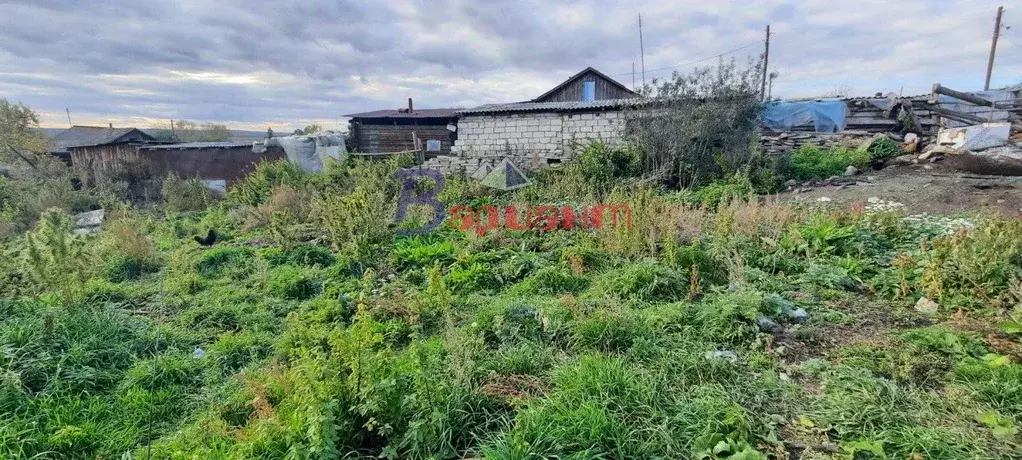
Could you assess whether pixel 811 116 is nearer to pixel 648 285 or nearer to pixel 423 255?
pixel 648 285

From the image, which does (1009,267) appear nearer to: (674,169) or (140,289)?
(674,169)

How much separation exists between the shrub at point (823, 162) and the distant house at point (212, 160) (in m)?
15.1

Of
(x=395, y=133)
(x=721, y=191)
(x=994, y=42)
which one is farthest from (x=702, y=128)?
(x=994, y=42)

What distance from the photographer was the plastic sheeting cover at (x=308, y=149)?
50.1 feet

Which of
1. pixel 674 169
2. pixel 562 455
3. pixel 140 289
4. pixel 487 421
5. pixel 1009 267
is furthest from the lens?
pixel 674 169

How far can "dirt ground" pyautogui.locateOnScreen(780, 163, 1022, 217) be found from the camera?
740 cm

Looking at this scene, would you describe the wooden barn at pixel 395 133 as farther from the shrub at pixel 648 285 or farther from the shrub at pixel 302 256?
the shrub at pixel 648 285

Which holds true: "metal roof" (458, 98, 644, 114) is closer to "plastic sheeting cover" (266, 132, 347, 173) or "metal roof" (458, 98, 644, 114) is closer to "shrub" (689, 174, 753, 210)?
"shrub" (689, 174, 753, 210)

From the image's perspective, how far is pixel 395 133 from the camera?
59.8 feet

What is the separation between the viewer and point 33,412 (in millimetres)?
2799

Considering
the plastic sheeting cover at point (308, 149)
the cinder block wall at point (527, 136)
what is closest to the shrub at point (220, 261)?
the cinder block wall at point (527, 136)

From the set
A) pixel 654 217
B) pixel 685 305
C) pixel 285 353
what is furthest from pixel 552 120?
pixel 285 353

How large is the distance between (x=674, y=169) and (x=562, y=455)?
9.83 m

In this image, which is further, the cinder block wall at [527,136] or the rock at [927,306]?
the cinder block wall at [527,136]
